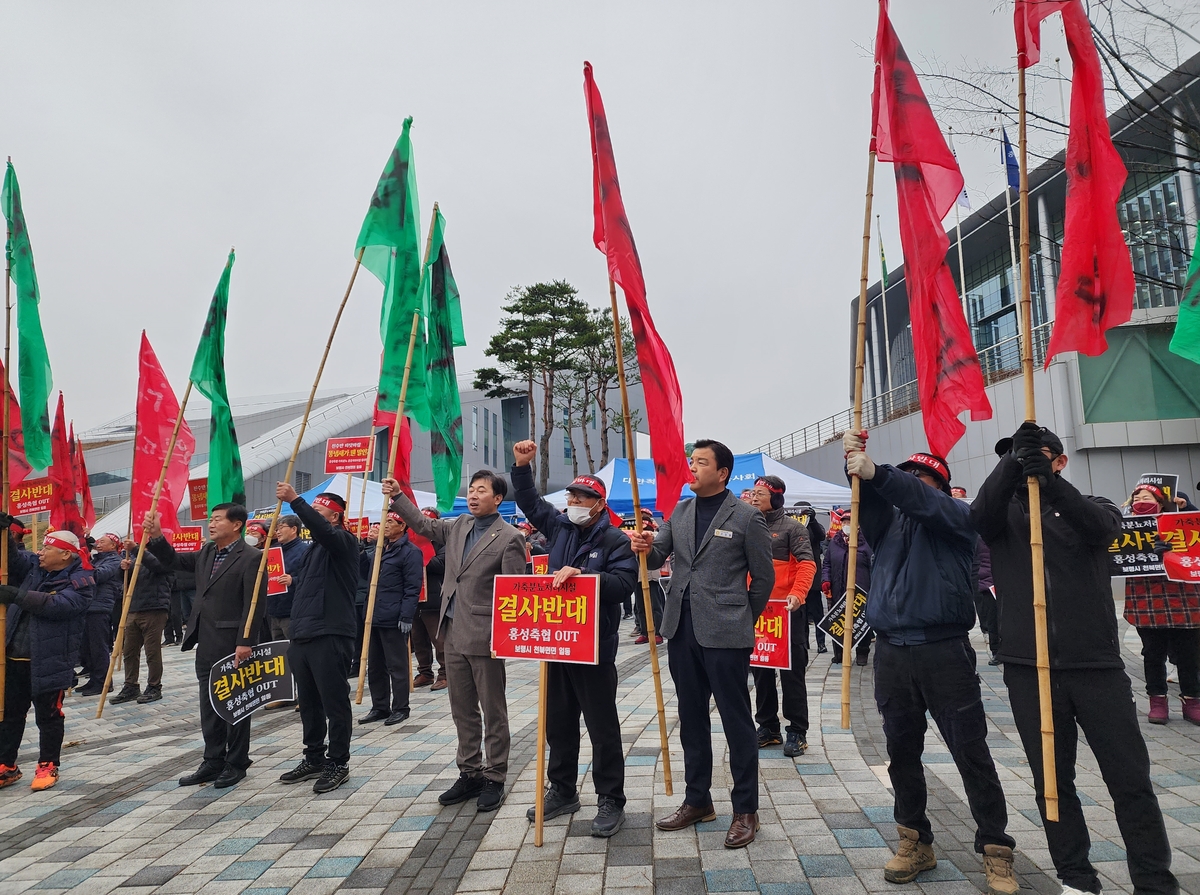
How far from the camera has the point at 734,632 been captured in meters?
4.48

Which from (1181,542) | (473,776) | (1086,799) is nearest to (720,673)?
(473,776)

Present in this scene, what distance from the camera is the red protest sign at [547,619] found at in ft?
15.1

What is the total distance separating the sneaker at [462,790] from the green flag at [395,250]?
392cm

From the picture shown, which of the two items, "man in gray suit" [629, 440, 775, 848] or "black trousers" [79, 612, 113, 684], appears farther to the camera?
"black trousers" [79, 612, 113, 684]

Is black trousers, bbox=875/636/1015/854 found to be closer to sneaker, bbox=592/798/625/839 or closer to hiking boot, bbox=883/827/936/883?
hiking boot, bbox=883/827/936/883

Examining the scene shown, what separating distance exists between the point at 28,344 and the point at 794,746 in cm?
763

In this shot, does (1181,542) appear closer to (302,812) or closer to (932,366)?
(932,366)

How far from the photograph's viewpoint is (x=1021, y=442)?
345 cm

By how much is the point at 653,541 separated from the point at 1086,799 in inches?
120

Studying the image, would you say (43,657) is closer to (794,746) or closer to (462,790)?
(462,790)

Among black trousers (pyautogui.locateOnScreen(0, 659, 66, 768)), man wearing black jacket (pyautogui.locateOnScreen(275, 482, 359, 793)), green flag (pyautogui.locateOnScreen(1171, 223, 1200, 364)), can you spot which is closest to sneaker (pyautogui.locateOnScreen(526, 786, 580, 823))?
man wearing black jacket (pyautogui.locateOnScreen(275, 482, 359, 793))

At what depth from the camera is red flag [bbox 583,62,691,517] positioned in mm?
5129

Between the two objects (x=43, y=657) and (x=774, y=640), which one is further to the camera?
(x=43, y=657)

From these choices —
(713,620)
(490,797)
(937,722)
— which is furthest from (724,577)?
(490,797)
